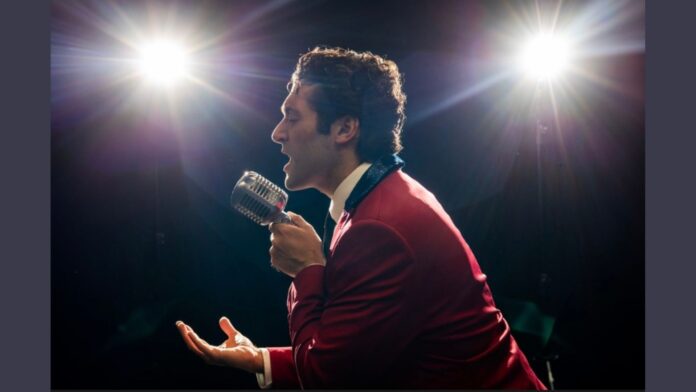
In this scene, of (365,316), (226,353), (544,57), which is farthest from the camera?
(544,57)

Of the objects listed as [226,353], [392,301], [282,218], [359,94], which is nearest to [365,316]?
[392,301]

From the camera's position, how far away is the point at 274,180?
2852 mm

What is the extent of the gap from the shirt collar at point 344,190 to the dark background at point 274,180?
0.91 metres

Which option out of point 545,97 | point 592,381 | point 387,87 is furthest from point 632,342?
point 387,87

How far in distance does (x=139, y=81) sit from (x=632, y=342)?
101 inches

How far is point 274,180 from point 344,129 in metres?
0.88

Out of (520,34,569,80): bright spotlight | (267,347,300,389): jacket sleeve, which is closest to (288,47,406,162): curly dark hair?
(267,347,300,389): jacket sleeve

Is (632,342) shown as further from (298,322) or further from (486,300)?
(298,322)

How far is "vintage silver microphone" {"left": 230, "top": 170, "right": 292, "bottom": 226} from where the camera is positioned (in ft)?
6.18

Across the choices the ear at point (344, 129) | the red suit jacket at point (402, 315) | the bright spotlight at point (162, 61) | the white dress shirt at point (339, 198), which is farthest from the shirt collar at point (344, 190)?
the bright spotlight at point (162, 61)

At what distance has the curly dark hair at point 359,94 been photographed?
206 centimetres

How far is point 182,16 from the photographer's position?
105 inches

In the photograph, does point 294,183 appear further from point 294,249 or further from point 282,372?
point 282,372

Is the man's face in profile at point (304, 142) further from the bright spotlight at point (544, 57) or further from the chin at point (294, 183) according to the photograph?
the bright spotlight at point (544, 57)
